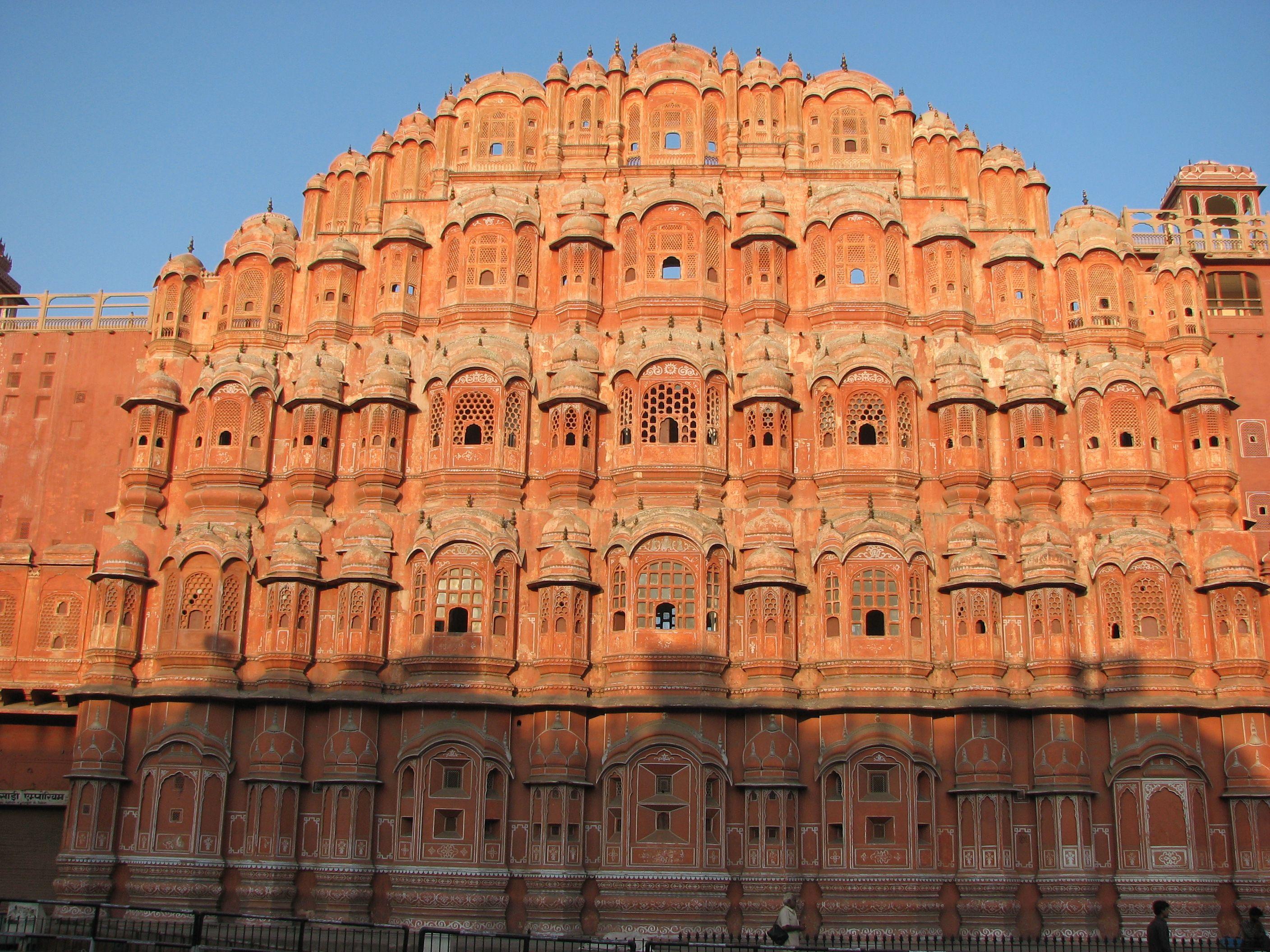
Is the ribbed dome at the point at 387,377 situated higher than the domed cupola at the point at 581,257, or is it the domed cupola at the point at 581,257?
the domed cupola at the point at 581,257

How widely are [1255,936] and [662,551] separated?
1343 cm

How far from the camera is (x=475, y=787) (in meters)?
27.3

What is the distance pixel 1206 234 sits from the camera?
3903 centimetres

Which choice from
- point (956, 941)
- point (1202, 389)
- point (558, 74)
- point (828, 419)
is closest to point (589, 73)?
point (558, 74)

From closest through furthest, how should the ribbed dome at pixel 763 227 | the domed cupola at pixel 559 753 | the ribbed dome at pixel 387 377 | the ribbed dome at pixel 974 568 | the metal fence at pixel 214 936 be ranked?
the metal fence at pixel 214 936
the domed cupola at pixel 559 753
the ribbed dome at pixel 974 568
the ribbed dome at pixel 387 377
the ribbed dome at pixel 763 227

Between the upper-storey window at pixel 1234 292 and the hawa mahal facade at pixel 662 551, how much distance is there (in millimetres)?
6650

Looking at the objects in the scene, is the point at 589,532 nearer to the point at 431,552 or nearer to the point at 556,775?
the point at 431,552

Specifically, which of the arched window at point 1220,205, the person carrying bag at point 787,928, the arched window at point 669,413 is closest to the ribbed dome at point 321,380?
the arched window at point 669,413

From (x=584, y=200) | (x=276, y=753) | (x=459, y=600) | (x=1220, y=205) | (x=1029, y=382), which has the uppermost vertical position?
(x=1220, y=205)

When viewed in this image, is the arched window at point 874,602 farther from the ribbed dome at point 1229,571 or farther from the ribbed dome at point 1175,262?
the ribbed dome at point 1175,262

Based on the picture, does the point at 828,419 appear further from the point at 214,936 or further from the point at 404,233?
the point at 214,936

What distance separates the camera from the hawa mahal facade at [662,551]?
2692cm

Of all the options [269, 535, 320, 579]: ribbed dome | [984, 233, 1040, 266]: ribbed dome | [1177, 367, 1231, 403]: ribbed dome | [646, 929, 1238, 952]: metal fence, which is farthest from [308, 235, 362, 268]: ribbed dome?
[1177, 367, 1231, 403]: ribbed dome

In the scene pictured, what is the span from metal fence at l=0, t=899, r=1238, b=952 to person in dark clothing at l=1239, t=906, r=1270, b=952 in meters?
1.65
